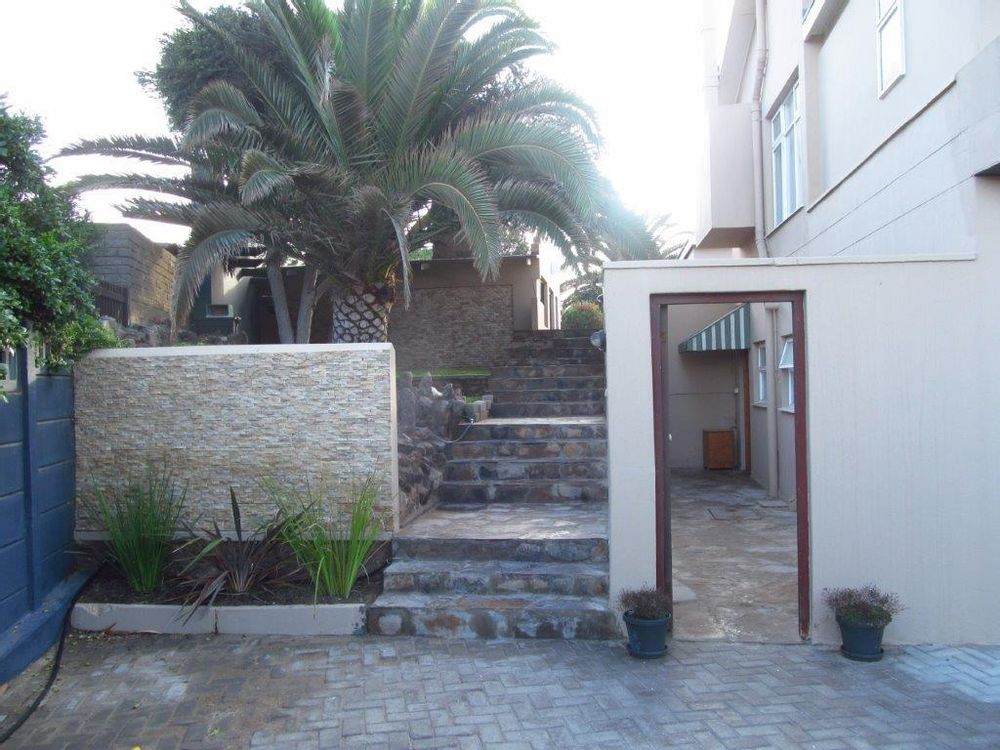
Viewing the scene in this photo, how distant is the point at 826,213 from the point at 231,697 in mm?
7742

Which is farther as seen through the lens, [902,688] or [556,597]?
[556,597]

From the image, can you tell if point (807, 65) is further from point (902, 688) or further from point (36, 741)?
point (36, 741)

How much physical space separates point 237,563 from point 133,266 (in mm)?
6520

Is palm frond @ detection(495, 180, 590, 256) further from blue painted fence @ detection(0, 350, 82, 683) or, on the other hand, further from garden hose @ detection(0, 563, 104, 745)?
garden hose @ detection(0, 563, 104, 745)

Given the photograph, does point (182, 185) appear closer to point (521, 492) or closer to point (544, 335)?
point (521, 492)

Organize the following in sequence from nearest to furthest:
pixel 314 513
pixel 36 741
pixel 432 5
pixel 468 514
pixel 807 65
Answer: pixel 36 741 → pixel 314 513 → pixel 468 514 → pixel 432 5 → pixel 807 65

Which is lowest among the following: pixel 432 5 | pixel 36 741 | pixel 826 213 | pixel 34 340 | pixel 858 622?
pixel 36 741

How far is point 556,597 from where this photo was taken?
5.80 meters

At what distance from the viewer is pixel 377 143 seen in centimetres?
909

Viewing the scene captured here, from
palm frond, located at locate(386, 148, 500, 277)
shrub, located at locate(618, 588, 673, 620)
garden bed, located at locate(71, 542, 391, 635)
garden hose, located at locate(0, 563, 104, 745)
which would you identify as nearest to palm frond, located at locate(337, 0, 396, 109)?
palm frond, located at locate(386, 148, 500, 277)

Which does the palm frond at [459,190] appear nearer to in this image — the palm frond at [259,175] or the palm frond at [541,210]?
the palm frond at [541,210]

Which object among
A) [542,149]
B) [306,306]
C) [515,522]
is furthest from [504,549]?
[306,306]

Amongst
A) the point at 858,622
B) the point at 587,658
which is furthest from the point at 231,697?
the point at 858,622

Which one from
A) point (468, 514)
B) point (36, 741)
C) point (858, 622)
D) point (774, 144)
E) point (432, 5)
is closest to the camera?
point (36, 741)
